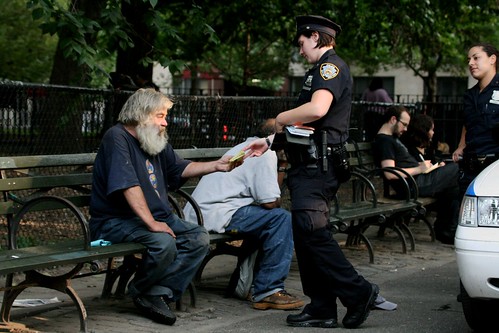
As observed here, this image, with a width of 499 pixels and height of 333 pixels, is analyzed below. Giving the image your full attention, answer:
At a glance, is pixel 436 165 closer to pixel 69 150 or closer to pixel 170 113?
pixel 170 113

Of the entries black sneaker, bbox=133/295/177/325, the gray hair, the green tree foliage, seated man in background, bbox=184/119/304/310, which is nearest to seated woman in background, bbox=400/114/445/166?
seated man in background, bbox=184/119/304/310

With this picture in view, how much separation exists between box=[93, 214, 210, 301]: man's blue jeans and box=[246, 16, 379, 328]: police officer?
70 cm

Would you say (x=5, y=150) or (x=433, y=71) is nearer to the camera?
(x=5, y=150)

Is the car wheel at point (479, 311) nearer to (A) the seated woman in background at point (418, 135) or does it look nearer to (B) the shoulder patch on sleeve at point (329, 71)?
(B) the shoulder patch on sleeve at point (329, 71)

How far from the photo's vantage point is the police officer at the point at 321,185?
637 cm

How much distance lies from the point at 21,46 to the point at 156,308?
21045 mm

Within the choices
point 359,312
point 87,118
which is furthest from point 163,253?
point 87,118

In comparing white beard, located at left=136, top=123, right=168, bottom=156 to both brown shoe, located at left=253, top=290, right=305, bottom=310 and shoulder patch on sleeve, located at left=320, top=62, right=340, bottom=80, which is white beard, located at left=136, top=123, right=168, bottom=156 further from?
brown shoe, located at left=253, top=290, right=305, bottom=310

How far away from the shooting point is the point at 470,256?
5758 millimetres

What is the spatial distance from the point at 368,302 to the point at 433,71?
22.7m

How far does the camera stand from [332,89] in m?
6.32

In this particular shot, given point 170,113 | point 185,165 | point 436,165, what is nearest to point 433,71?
point 436,165

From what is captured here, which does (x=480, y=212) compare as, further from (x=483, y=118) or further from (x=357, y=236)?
(x=357, y=236)

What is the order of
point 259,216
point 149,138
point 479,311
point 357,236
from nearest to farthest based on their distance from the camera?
point 479,311
point 149,138
point 259,216
point 357,236
